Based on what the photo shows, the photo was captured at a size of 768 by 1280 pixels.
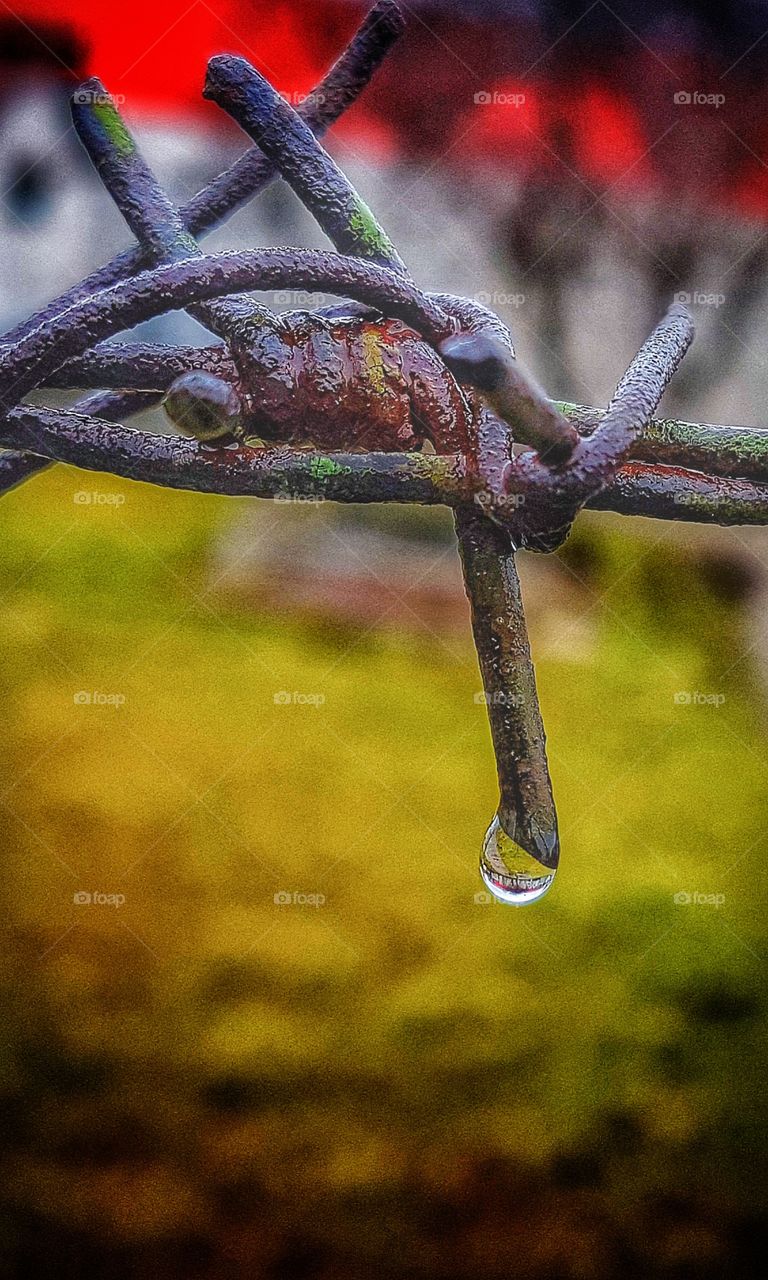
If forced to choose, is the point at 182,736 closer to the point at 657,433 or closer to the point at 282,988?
the point at 282,988

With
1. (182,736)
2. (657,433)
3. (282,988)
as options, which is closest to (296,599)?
(182,736)

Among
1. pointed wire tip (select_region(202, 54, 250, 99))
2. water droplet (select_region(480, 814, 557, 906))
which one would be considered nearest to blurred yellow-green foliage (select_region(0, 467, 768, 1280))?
water droplet (select_region(480, 814, 557, 906))

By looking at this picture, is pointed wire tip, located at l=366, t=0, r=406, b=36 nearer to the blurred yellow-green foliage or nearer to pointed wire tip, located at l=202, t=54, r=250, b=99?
pointed wire tip, located at l=202, t=54, r=250, b=99

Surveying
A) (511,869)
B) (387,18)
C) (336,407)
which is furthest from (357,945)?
(387,18)

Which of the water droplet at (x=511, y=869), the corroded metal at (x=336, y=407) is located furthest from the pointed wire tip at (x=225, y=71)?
the water droplet at (x=511, y=869)

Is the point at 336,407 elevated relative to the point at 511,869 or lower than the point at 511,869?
elevated

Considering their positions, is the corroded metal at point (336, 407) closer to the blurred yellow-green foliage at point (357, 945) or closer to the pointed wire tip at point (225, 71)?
the pointed wire tip at point (225, 71)

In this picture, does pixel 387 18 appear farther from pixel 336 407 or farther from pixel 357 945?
pixel 357 945
